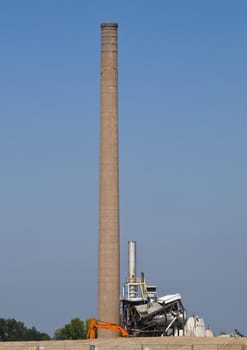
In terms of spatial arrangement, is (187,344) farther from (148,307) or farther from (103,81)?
Result: (103,81)

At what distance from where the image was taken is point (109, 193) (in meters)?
71.6

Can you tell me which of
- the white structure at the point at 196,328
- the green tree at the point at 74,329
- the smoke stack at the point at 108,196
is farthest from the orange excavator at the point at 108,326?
the green tree at the point at 74,329

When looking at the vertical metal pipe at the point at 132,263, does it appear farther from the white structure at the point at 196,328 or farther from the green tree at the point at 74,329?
the green tree at the point at 74,329

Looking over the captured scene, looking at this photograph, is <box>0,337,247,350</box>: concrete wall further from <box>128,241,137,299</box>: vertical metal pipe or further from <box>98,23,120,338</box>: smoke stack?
<box>128,241,137,299</box>: vertical metal pipe

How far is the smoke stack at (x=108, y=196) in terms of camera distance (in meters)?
70.9

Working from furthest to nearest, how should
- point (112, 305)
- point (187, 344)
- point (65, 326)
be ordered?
point (65, 326)
point (112, 305)
point (187, 344)

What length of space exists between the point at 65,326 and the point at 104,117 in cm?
4574

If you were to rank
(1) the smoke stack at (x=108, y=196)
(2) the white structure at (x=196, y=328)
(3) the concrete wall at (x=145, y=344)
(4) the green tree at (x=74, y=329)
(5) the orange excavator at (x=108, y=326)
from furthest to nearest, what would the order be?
(4) the green tree at (x=74, y=329) < (2) the white structure at (x=196, y=328) < (1) the smoke stack at (x=108, y=196) < (5) the orange excavator at (x=108, y=326) < (3) the concrete wall at (x=145, y=344)

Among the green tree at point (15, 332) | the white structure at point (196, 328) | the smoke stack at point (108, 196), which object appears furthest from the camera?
the green tree at point (15, 332)

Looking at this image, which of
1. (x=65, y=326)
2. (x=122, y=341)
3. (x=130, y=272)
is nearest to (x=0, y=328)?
(x=65, y=326)

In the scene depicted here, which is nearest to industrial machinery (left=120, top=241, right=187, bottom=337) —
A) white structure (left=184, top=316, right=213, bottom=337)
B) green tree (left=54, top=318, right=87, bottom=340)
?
white structure (left=184, top=316, right=213, bottom=337)

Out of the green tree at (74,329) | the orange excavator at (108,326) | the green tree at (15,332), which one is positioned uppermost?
the green tree at (15,332)

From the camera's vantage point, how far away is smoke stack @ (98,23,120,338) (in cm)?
7094

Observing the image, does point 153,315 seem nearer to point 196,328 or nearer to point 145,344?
point 196,328
